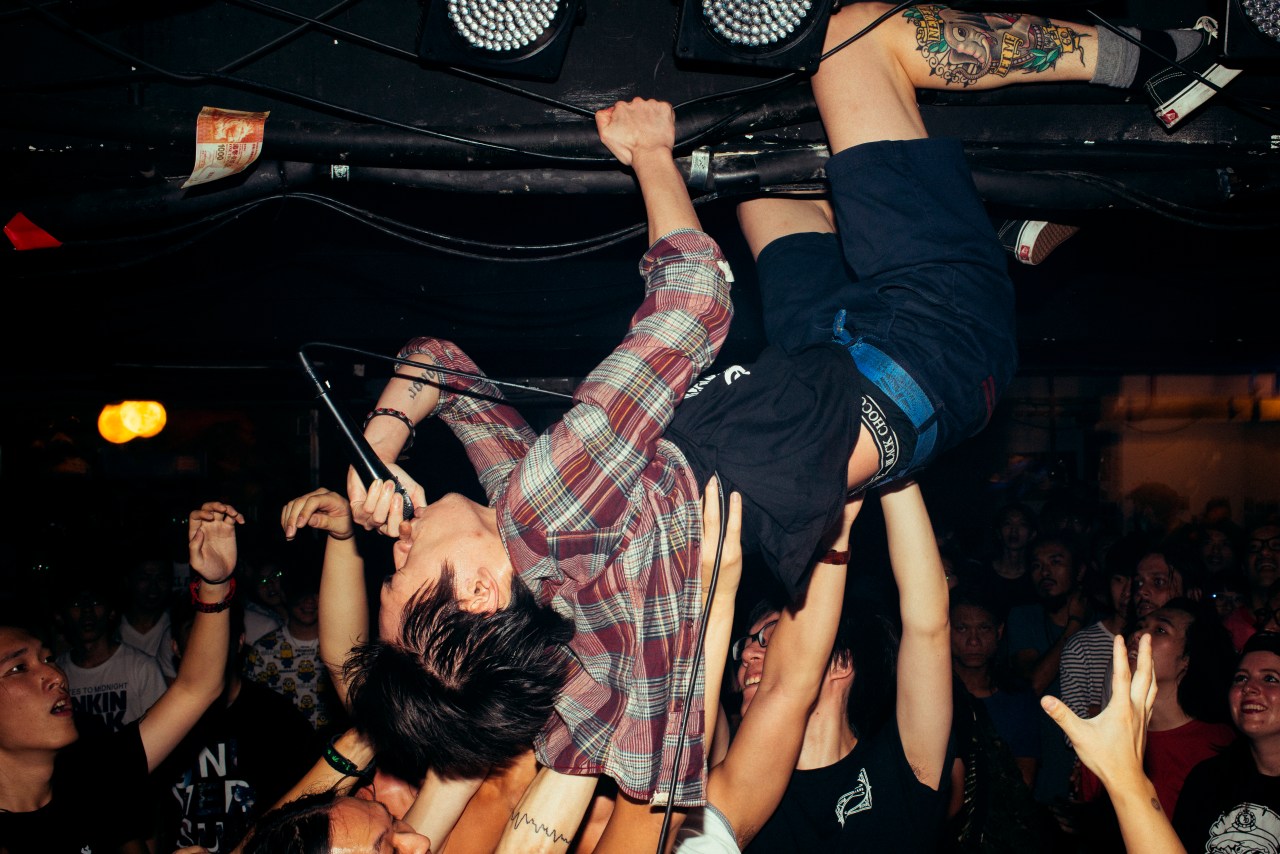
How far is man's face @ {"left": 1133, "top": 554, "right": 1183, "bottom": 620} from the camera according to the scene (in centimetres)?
418

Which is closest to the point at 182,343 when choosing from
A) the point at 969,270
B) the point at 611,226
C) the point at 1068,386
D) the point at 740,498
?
the point at 611,226

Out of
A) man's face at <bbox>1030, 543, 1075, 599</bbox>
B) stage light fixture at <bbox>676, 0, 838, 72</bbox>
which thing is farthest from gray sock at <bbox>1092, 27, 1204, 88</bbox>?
man's face at <bbox>1030, 543, 1075, 599</bbox>

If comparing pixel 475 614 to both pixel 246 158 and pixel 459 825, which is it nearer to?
pixel 459 825

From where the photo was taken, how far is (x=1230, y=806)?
2699 millimetres

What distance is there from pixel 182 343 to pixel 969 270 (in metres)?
4.12

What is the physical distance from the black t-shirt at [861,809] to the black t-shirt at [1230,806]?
1.06 m

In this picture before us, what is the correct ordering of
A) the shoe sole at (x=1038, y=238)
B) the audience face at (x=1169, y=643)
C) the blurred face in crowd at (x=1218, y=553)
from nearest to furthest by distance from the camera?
the shoe sole at (x=1038, y=238) < the audience face at (x=1169, y=643) < the blurred face in crowd at (x=1218, y=553)

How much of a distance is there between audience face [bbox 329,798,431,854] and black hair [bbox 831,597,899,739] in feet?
4.42

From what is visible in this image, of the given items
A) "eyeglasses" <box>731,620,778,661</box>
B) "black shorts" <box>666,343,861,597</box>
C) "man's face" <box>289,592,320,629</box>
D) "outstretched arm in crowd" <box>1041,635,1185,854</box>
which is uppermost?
"black shorts" <box>666,343,861,597</box>

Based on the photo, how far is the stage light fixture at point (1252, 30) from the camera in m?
2.22

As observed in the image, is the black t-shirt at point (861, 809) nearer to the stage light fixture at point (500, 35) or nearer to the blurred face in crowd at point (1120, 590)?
the stage light fixture at point (500, 35)

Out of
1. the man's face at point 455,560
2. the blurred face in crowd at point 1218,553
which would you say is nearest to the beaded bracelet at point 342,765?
the man's face at point 455,560

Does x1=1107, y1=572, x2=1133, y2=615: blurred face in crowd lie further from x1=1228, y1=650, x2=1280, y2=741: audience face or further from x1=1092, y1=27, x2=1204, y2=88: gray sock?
x1=1092, y1=27, x2=1204, y2=88: gray sock

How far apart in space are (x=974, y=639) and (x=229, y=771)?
357 cm
